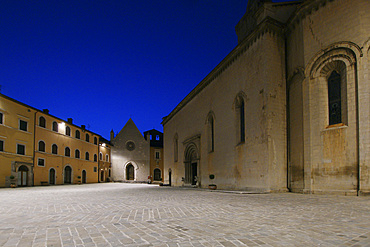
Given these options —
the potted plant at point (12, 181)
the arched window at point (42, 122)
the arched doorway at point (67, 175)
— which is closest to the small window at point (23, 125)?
the arched window at point (42, 122)

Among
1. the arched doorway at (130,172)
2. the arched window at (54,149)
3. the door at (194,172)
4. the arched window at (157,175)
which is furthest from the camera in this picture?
the arched window at (157,175)

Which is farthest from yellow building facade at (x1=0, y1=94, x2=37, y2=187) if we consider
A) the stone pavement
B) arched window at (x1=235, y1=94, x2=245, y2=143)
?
the stone pavement

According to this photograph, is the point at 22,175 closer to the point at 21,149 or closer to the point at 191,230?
the point at 21,149

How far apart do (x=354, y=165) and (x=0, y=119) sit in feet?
95.9

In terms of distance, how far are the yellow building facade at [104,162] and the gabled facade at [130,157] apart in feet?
2.95

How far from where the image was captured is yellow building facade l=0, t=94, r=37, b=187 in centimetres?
2628

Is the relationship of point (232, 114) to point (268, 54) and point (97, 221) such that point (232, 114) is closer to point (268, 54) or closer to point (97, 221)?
point (268, 54)

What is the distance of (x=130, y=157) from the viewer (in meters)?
51.7

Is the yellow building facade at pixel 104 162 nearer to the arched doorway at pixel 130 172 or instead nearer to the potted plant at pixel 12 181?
the arched doorway at pixel 130 172

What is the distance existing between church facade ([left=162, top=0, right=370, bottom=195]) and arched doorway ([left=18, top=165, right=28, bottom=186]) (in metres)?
21.8

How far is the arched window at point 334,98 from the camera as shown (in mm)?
13750

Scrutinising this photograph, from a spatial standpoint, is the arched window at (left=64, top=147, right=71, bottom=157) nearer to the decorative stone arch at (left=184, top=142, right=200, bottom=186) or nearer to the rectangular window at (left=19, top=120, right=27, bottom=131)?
the rectangular window at (left=19, top=120, right=27, bottom=131)

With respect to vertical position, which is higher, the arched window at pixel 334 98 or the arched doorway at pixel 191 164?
the arched window at pixel 334 98

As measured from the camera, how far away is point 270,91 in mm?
15883
